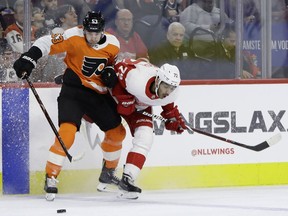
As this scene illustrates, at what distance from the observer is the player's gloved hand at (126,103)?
7.02 metres

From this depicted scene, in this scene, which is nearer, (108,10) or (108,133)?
(108,133)

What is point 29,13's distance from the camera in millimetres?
7570

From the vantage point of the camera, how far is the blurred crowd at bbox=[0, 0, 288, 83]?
24.8 feet

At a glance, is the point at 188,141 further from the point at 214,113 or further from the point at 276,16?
the point at 276,16

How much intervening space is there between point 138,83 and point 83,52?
0.42m

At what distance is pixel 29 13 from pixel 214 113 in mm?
1501

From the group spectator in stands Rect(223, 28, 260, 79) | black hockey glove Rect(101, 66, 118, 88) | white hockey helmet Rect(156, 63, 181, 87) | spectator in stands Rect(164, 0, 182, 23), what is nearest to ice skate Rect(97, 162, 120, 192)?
black hockey glove Rect(101, 66, 118, 88)

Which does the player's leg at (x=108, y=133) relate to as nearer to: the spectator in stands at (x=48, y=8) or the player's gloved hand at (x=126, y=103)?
the player's gloved hand at (x=126, y=103)

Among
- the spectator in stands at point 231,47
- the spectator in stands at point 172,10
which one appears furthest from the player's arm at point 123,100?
the spectator in stands at point 231,47

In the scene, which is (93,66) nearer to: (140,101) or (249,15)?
(140,101)

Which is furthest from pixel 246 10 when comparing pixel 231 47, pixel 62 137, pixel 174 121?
pixel 62 137

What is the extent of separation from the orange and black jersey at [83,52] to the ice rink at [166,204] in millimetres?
754

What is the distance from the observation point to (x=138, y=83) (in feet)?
22.9

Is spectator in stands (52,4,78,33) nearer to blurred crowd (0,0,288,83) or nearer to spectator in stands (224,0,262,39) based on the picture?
blurred crowd (0,0,288,83)
